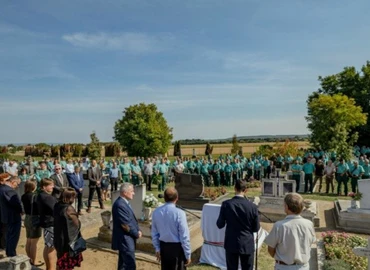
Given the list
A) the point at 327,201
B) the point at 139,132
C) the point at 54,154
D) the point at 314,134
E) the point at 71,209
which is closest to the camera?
the point at 71,209

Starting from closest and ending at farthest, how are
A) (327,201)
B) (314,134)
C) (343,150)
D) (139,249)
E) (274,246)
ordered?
(274,246), (139,249), (327,201), (343,150), (314,134)

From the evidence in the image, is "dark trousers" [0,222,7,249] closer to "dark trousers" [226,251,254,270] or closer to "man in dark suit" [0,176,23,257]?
"man in dark suit" [0,176,23,257]

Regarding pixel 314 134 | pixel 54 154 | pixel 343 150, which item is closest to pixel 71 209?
pixel 343 150

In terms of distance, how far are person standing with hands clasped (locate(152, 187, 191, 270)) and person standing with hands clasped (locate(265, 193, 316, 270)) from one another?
1.38 m

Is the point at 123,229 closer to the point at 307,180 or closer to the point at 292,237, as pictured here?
the point at 292,237

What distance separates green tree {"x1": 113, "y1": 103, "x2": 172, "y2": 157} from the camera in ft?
134

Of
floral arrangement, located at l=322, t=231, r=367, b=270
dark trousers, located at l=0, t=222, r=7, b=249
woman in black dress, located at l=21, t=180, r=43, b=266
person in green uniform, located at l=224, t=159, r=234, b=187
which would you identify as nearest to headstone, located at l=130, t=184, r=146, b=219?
woman in black dress, located at l=21, t=180, r=43, b=266

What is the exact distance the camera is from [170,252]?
4.85m

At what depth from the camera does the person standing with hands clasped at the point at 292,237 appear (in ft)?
12.5

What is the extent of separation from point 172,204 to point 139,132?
37011 millimetres

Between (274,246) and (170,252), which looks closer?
(274,246)

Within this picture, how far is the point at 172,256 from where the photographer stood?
4.85 m

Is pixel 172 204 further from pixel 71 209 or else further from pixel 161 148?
pixel 161 148

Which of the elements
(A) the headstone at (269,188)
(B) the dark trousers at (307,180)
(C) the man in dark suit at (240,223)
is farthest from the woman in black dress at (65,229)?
(B) the dark trousers at (307,180)
